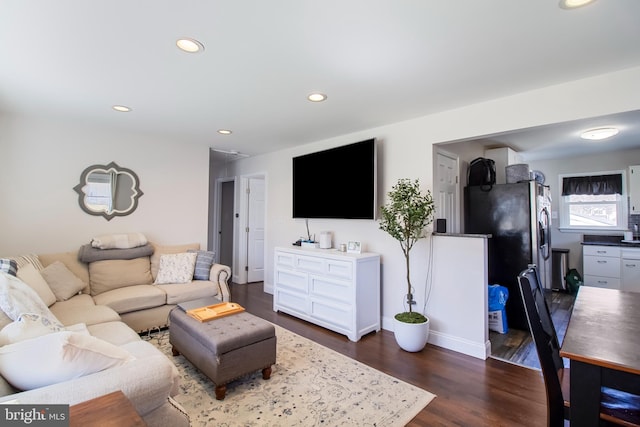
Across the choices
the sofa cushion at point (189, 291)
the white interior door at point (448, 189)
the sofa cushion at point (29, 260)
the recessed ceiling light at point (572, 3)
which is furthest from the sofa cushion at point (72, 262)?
the recessed ceiling light at point (572, 3)

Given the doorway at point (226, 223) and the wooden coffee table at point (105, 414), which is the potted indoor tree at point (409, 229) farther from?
the doorway at point (226, 223)

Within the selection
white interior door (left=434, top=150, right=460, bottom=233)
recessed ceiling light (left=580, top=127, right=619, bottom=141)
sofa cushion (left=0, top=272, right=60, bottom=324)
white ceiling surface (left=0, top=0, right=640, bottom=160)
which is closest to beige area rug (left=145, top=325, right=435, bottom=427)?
sofa cushion (left=0, top=272, right=60, bottom=324)

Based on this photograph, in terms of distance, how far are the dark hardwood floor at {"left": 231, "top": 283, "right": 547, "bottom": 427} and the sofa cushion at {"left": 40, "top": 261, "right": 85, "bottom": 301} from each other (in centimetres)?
227

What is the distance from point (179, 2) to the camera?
4.92 feet

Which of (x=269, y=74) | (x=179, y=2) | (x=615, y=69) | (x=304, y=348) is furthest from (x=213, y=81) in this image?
(x=615, y=69)

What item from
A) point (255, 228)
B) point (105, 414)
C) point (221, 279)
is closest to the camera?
point (105, 414)

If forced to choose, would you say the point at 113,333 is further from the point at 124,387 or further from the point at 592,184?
the point at 592,184

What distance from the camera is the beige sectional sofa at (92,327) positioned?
114 cm

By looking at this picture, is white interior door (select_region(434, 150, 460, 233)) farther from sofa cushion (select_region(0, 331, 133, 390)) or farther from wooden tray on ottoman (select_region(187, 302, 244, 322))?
sofa cushion (select_region(0, 331, 133, 390))

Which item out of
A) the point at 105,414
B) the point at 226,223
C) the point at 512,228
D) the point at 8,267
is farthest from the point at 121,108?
the point at 512,228

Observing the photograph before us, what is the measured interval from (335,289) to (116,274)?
249cm

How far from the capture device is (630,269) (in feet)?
13.7

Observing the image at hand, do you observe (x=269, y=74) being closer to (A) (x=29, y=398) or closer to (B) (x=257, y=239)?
(A) (x=29, y=398)

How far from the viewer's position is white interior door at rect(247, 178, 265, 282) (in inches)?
222
